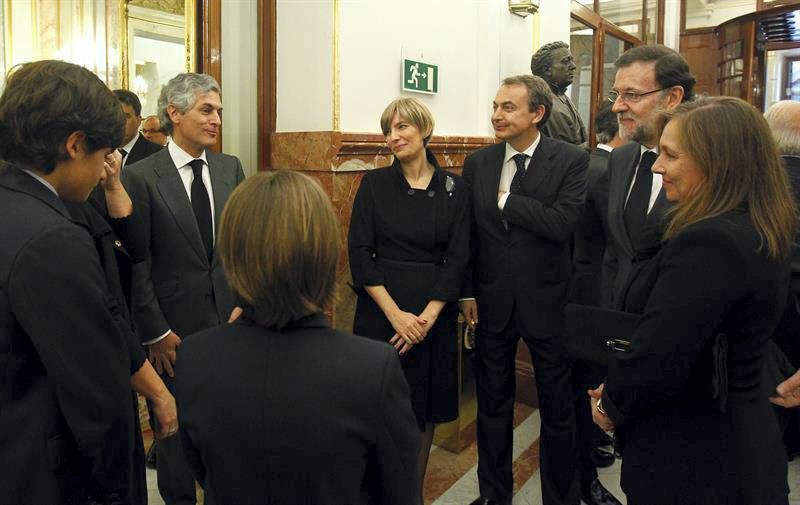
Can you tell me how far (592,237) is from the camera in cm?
300

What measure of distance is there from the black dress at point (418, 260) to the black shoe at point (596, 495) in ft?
2.42

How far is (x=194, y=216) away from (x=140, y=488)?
3.66 ft

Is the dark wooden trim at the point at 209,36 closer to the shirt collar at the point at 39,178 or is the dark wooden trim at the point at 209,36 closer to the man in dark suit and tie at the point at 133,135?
the man in dark suit and tie at the point at 133,135

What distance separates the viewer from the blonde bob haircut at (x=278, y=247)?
1140mm

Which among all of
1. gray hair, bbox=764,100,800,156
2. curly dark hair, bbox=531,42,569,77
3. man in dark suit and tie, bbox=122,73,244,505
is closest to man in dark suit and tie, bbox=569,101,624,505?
gray hair, bbox=764,100,800,156

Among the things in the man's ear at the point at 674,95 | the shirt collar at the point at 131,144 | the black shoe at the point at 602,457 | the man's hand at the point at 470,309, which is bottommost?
the black shoe at the point at 602,457

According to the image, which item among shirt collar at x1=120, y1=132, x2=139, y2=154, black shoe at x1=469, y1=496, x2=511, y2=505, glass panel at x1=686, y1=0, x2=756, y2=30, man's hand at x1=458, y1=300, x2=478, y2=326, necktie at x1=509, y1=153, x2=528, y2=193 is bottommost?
black shoe at x1=469, y1=496, x2=511, y2=505

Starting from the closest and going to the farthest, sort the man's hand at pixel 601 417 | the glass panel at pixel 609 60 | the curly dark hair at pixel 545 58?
the man's hand at pixel 601 417 < the curly dark hair at pixel 545 58 < the glass panel at pixel 609 60

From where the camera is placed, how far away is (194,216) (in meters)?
2.54

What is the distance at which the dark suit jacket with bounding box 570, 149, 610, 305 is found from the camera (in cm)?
280

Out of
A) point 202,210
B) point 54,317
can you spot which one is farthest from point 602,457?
point 54,317

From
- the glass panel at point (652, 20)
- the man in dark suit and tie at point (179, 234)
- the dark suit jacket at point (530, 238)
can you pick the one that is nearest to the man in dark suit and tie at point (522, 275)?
the dark suit jacket at point (530, 238)

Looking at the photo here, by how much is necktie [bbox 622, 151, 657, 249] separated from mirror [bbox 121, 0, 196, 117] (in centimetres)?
215

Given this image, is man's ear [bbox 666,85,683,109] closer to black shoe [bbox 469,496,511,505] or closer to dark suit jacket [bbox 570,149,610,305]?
dark suit jacket [bbox 570,149,610,305]
